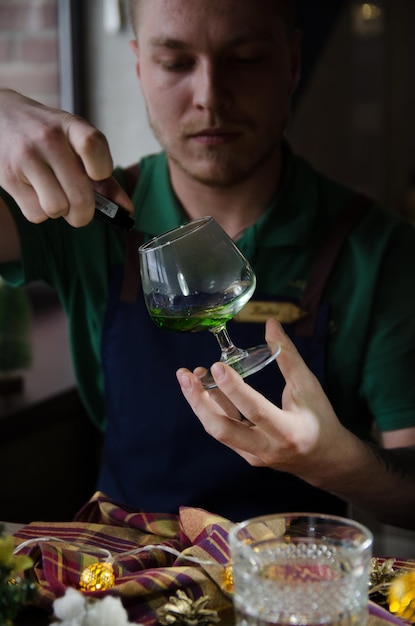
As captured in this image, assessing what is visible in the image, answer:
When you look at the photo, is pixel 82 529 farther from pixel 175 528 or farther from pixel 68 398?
pixel 68 398

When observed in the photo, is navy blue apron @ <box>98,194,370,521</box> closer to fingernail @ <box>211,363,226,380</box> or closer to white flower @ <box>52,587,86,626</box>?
fingernail @ <box>211,363,226,380</box>

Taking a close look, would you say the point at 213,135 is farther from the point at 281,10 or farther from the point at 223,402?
the point at 223,402

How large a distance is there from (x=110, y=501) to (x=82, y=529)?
0.30ft

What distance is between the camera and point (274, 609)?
0.68 m

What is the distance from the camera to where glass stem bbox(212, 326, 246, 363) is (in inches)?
46.3

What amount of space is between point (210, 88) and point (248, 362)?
51cm

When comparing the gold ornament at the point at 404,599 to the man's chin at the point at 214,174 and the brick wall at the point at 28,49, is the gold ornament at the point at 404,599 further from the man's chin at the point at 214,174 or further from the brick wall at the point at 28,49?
the brick wall at the point at 28,49

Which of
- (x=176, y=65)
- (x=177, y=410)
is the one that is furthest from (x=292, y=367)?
(x=176, y=65)

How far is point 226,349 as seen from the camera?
1.20 metres

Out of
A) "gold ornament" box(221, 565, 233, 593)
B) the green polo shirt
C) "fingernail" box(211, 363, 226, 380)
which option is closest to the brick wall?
the green polo shirt

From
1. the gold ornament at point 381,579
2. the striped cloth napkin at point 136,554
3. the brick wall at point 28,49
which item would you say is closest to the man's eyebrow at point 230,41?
the striped cloth napkin at point 136,554

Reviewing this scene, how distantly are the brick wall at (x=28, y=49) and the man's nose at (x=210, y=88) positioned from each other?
121 cm

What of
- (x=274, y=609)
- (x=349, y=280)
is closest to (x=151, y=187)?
(x=349, y=280)

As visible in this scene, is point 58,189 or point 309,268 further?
point 309,268
